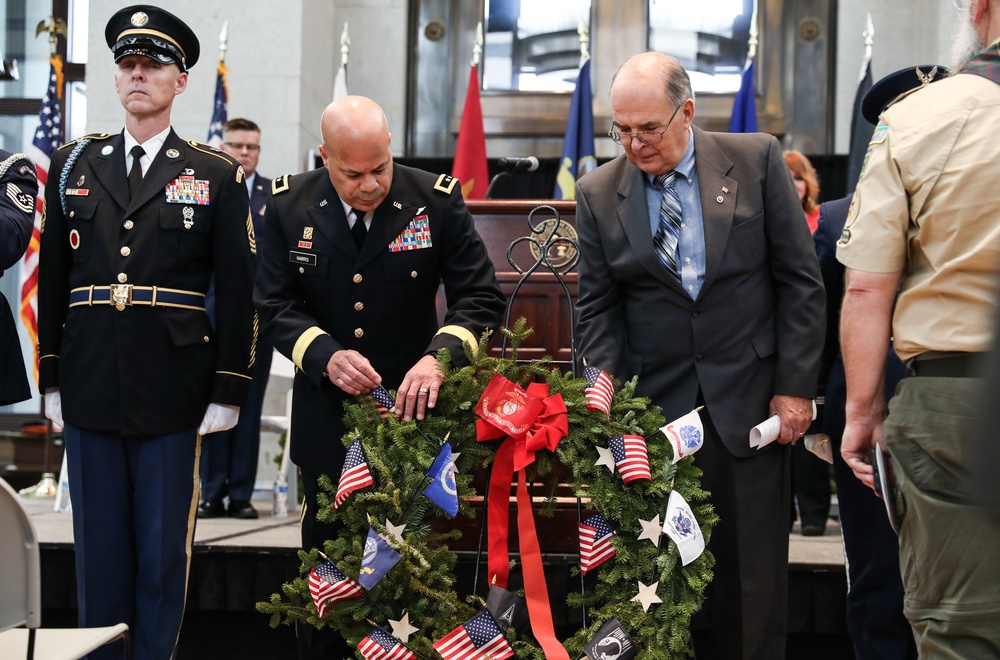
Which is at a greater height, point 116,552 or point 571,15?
point 571,15

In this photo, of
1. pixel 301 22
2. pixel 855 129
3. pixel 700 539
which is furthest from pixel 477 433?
pixel 301 22

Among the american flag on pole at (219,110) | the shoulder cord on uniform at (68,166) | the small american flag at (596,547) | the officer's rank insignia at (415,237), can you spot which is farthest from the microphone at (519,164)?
the american flag on pole at (219,110)

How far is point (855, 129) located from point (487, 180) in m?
2.17

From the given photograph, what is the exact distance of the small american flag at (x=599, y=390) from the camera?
7.84 ft

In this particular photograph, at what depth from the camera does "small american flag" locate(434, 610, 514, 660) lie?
7.40ft

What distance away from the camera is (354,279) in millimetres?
2715

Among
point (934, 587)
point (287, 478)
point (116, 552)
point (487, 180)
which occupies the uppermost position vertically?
point (487, 180)

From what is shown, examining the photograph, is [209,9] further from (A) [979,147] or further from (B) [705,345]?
(A) [979,147]

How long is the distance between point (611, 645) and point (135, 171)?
5.51 ft

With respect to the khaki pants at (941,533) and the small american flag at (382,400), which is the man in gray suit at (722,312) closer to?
the small american flag at (382,400)

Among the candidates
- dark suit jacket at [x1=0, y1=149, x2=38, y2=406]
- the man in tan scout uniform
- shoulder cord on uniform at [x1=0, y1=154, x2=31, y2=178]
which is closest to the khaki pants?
the man in tan scout uniform

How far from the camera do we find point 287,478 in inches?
225

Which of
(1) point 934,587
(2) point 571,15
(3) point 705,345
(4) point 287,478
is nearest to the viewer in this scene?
(1) point 934,587

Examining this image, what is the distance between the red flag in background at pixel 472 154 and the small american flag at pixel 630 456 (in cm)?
430
